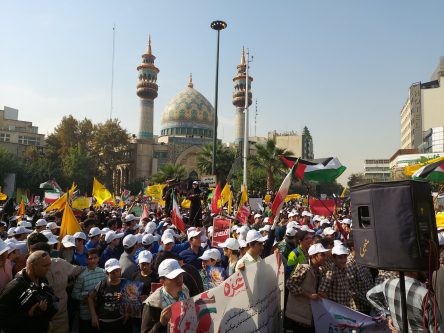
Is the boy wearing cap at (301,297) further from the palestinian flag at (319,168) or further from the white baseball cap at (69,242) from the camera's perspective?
the palestinian flag at (319,168)

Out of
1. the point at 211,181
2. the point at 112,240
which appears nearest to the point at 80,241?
the point at 112,240

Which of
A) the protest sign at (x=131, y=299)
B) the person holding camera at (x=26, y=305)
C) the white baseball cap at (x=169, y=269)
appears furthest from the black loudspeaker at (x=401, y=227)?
the person holding camera at (x=26, y=305)

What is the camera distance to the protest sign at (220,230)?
7.66m

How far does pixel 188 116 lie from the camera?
64.2 m

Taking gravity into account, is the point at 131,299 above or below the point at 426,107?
below

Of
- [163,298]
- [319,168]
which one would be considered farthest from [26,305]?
[319,168]

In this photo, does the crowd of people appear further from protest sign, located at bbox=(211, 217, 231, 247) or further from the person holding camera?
protest sign, located at bbox=(211, 217, 231, 247)

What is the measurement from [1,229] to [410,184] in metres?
8.31

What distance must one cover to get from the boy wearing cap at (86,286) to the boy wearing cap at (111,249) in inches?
53.2

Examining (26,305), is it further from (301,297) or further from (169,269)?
(301,297)

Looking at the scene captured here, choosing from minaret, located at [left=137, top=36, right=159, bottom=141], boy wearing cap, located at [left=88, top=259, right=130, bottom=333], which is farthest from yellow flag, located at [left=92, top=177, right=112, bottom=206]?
minaret, located at [left=137, top=36, right=159, bottom=141]

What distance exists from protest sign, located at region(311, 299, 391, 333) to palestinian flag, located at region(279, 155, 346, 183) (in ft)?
13.5

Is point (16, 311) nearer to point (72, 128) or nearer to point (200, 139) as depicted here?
point (72, 128)

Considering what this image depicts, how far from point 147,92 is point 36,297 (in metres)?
62.5
